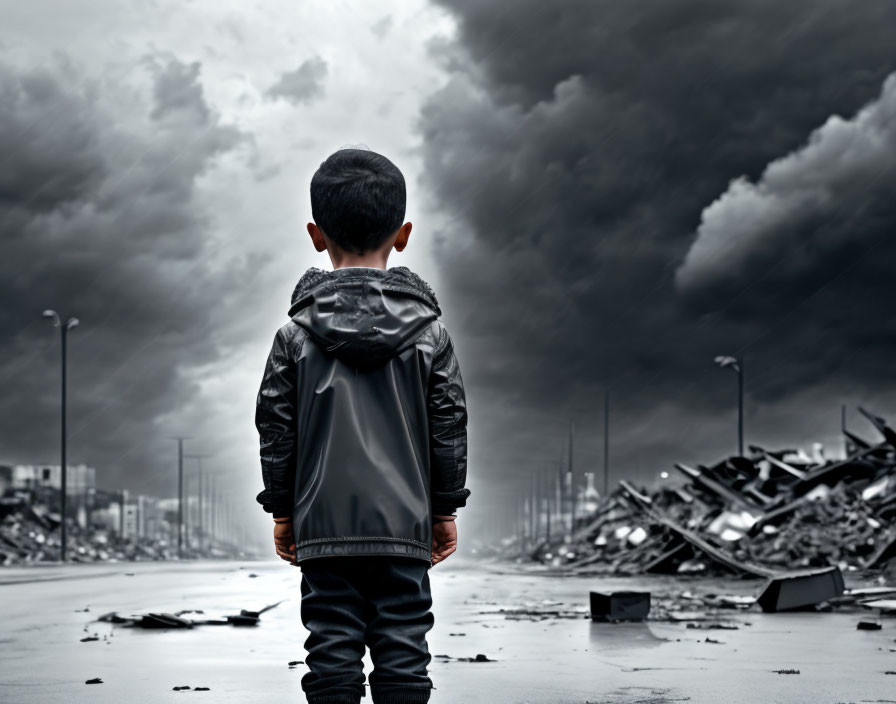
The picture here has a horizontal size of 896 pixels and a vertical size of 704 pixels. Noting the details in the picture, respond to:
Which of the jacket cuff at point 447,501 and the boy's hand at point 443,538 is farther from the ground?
the jacket cuff at point 447,501

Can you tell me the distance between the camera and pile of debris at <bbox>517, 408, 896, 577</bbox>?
62.8ft

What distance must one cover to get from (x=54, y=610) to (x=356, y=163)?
31.3 feet

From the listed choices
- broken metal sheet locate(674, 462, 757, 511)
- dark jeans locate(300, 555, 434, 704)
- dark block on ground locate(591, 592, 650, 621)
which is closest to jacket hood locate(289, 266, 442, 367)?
dark jeans locate(300, 555, 434, 704)

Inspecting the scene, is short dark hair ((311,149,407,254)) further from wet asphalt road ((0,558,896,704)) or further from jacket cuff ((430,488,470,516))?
wet asphalt road ((0,558,896,704))

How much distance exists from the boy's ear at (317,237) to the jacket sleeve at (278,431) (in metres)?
0.39

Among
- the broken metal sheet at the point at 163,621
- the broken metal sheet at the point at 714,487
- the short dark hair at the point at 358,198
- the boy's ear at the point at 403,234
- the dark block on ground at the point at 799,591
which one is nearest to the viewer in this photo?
the short dark hair at the point at 358,198

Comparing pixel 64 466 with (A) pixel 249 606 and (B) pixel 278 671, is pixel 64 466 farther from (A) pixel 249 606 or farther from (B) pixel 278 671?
(B) pixel 278 671

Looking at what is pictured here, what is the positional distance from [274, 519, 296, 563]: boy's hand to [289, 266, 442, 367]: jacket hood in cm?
53

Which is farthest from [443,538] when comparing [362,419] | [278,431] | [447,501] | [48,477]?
[48,477]

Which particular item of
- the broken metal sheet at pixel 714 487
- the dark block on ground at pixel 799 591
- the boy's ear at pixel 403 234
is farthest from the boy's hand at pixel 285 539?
the broken metal sheet at pixel 714 487

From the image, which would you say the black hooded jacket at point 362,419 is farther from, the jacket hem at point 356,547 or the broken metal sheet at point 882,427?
the broken metal sheet at point 882,427

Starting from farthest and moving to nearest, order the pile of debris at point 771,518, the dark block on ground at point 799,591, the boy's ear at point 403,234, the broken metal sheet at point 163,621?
the pile of debris at point 771,518 → the dark block on ground at point 799,591 → the broken metal sheet at point 163,621 → the boy's ear at point 403,234

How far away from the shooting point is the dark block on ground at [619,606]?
10.3m

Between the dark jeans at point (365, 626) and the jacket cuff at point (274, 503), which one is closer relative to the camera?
the dark jeans at point (365, 626)
